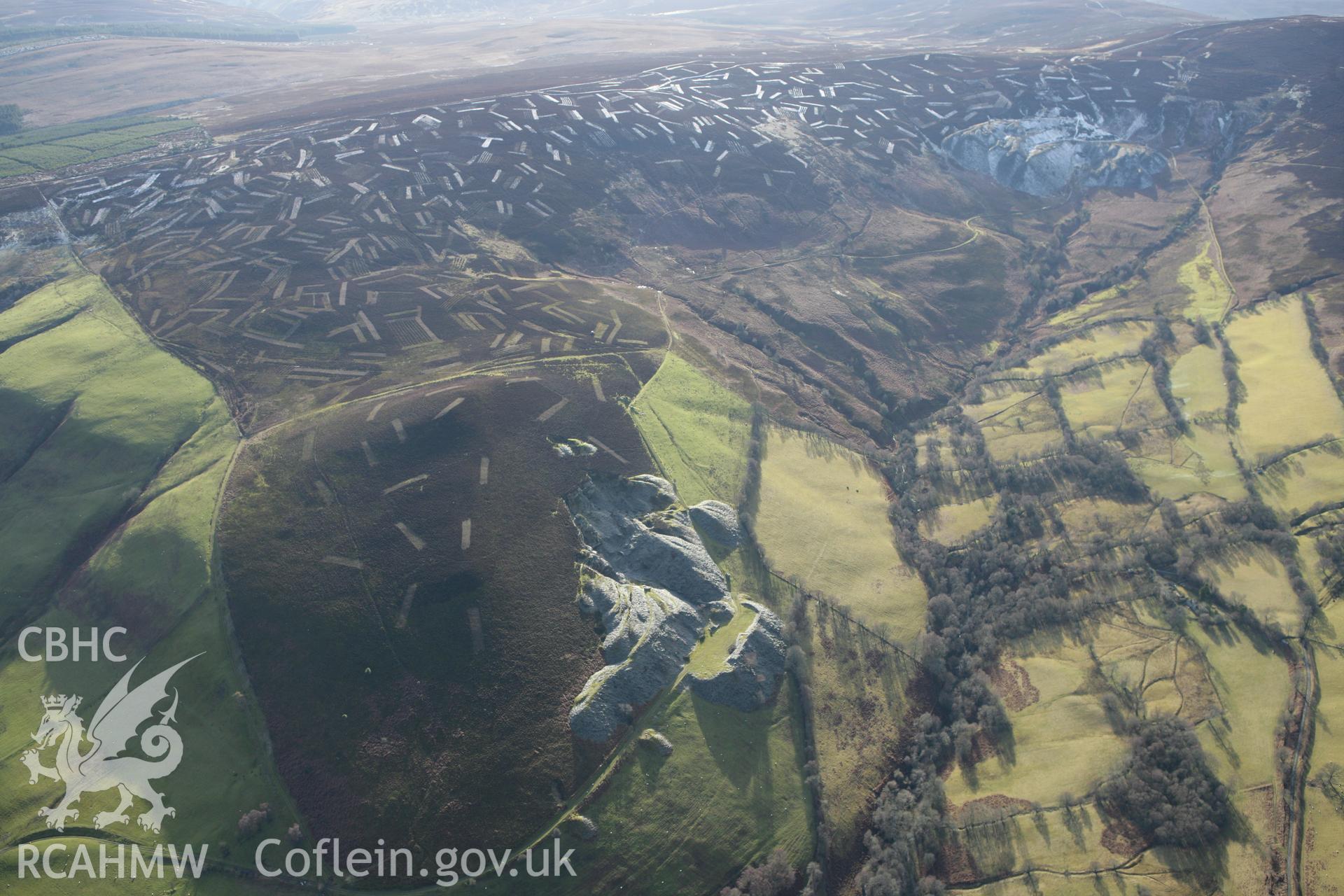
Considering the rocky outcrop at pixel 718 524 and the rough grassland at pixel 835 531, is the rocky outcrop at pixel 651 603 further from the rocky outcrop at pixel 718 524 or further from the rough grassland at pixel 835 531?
the rough grassland at pixel 835 531

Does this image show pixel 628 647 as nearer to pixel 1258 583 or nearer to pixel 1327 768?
pixel 1327 768

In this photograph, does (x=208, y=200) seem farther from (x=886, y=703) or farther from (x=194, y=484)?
(x=886, y=703)

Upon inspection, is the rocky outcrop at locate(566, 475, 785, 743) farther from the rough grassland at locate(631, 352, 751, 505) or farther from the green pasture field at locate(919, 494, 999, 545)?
the green pasture field at locate(919, 494, 999, 545)

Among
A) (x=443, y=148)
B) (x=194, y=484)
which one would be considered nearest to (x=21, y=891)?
(x=194, y=484)

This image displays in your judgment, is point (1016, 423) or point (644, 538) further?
point (1016, 423)

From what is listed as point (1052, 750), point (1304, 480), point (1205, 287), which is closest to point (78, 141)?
point (1052, 750)

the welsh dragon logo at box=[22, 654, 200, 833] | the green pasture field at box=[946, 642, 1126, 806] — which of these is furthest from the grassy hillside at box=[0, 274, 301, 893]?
the green pasture field at box=[946, 642, 1126, 806]
